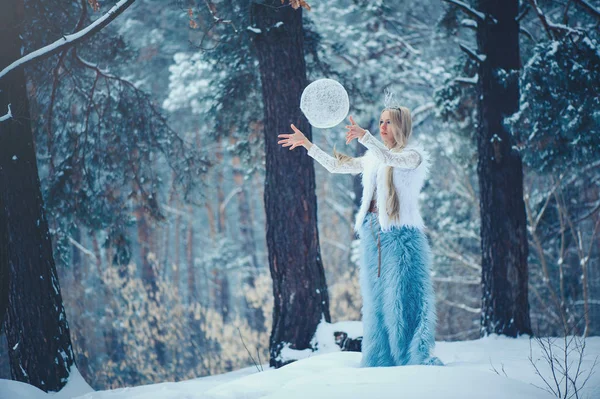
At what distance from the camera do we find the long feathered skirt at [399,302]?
4.58 metres

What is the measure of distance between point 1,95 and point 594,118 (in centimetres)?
620

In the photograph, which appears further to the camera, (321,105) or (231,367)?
(231,367)

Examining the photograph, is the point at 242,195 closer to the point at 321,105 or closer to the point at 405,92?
the point at 405,92

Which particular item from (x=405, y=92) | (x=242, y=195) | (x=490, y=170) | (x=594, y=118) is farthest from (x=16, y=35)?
(x=242, y=195)

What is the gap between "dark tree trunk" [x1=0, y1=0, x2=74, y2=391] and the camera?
5504 mm

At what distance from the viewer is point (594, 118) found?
650 centimetres

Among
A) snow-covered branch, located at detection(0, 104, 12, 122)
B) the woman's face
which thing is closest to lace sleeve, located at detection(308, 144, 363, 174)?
the woman's face

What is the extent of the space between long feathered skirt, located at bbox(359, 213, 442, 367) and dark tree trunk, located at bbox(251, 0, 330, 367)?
4.82ft

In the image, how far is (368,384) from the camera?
3516 mm

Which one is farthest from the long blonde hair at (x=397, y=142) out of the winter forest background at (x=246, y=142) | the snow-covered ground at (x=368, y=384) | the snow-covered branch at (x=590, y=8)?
the snow-covered branch at (x=590, y=8)

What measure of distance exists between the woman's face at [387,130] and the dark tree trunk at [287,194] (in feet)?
5.45

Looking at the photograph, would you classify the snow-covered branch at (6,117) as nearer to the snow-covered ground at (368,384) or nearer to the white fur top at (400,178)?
the snow-covered ground at (368,384)

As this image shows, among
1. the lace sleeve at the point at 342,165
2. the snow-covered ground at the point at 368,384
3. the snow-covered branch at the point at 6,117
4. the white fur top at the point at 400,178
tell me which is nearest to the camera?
the snow-covered ground at the point at 368,384

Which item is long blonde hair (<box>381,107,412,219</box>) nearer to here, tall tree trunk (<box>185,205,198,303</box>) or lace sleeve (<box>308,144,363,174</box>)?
lace sleeve (<box>308,144,363,174</box>)
